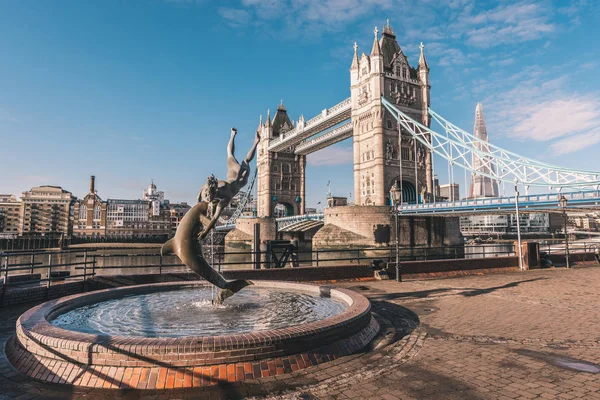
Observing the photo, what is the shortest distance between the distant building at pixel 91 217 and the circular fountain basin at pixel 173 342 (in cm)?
11790

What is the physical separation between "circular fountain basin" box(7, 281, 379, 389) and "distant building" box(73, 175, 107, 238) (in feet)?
387

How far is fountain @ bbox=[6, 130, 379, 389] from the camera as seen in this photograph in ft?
14.9

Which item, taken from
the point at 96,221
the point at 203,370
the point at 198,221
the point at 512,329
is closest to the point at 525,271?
the point at 512,329

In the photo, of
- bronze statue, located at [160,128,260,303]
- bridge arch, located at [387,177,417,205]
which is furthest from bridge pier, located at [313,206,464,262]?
bronze statue, located at [160,128,260,303]

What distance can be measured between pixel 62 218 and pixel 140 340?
132m

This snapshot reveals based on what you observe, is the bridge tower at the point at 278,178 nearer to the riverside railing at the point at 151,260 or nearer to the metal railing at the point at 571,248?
the riverside railing at the point at 151,260

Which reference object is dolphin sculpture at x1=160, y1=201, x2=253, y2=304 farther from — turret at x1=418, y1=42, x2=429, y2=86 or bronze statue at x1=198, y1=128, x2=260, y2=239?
turret at x1=418, y1=42, x2=429, y2=86

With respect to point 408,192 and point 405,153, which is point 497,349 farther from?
point 408,192

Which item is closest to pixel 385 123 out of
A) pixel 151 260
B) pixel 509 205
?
pixel 509 205

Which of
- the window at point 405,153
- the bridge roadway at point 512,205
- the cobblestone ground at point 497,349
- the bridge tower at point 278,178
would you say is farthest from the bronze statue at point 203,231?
the bridge tower at point 278,178

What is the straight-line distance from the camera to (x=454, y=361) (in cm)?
532

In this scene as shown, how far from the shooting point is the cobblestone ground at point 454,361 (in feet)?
14.0

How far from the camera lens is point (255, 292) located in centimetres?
1027

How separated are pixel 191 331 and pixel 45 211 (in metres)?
133
